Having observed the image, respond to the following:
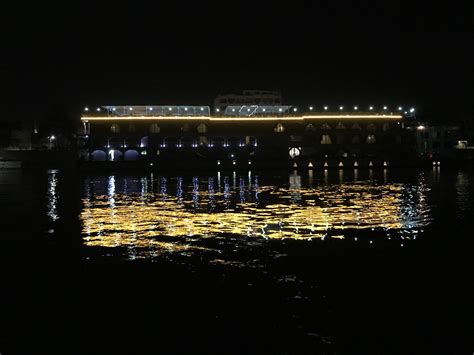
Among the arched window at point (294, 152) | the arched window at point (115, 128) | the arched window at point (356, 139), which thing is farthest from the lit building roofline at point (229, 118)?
the arched window at point (294, 152)

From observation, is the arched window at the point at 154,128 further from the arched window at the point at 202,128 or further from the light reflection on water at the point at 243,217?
the light reflection on water at the point at 243,217

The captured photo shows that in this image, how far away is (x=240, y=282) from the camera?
1134 centimetres

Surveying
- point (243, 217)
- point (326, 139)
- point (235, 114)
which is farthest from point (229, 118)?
point (243, 217)

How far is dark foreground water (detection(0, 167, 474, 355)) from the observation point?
8477mm

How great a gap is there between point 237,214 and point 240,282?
1091 cm

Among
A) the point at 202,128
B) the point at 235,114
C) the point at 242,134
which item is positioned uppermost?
the point at 235,114

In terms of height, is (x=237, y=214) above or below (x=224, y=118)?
below

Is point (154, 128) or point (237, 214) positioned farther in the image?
point (154, 128)

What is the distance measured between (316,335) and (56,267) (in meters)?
7.30

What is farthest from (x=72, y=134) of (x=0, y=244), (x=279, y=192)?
(x=0, y=244)

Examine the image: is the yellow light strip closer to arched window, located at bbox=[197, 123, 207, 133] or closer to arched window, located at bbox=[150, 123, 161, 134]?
arched window, located at bbox=[197, 123, 207, 133]

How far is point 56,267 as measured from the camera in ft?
43.4

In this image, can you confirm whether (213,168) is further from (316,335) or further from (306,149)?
(316,335)

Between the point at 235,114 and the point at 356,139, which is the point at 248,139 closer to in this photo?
the point at 235,114
